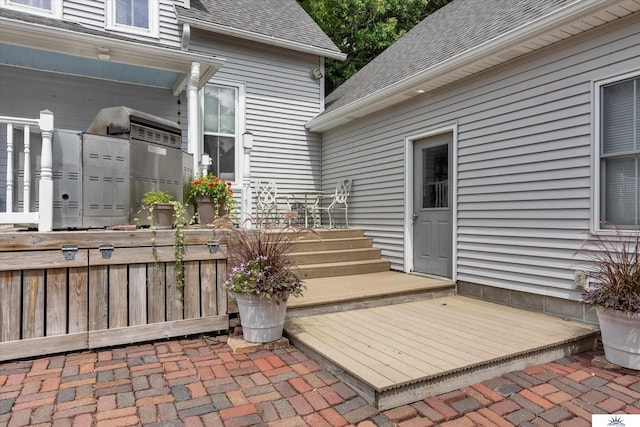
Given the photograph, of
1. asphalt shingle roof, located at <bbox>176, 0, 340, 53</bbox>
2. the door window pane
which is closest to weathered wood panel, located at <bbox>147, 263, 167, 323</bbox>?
the door window pane

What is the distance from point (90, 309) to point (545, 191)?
4.38 metres

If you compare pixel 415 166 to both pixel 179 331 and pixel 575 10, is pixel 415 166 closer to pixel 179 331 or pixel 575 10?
pixel 575 10

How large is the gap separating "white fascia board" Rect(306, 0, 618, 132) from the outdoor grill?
122 inches

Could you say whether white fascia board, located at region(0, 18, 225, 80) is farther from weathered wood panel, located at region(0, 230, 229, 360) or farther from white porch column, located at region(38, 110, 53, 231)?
weathered wood panel, located at region(0, 230, 229, 360)

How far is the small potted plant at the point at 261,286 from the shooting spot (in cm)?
309

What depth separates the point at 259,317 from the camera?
316cm

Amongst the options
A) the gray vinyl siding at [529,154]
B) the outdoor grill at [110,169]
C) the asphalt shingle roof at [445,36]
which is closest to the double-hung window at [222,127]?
the asphalt shingle roof at [445,36]

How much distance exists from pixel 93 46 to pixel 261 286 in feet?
12.9

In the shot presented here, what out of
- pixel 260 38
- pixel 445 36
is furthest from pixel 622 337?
pixel 260 38

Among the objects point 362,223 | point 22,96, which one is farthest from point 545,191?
point 22,96

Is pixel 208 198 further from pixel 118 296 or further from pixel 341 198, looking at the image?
pixel 341 198

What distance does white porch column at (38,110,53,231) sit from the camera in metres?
3.05

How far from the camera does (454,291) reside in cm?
488

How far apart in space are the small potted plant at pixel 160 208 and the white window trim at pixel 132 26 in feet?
12.8
